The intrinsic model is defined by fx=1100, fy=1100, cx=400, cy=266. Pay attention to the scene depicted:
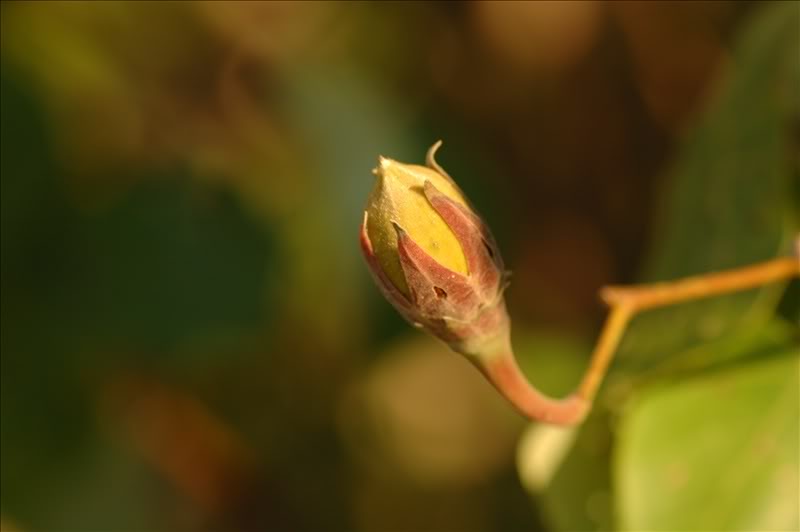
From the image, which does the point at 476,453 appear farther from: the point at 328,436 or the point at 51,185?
the point at 51,185

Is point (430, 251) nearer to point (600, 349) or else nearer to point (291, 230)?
point (600, 349)

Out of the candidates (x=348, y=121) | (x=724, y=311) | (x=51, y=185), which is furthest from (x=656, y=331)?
(x=51, y=185)

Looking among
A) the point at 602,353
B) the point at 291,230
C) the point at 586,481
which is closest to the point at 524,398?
the point at 602,353

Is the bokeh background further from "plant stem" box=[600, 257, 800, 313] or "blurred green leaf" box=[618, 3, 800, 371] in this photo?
"plant stem" box=[600, 257, 800, 313]

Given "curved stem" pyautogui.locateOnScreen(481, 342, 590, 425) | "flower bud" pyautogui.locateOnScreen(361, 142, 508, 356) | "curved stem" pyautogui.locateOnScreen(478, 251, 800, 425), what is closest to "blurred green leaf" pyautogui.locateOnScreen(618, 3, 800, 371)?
"curved stem" pyautogui.locateOnScreen(478, 251, 800, 425)

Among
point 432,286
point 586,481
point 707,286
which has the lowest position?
point 586,481
